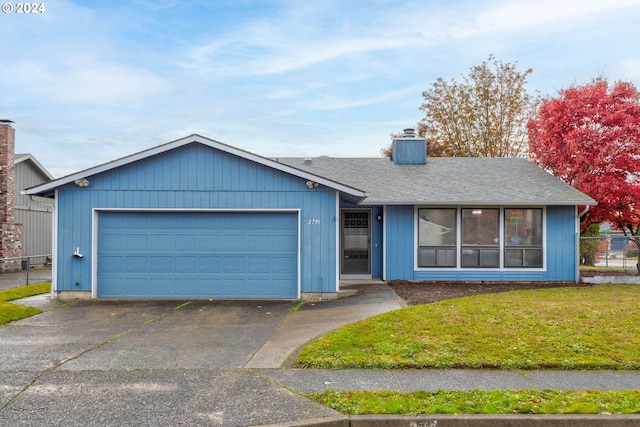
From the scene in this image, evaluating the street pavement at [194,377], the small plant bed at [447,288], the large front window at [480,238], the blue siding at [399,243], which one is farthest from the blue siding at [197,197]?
the large front window at [480,238]

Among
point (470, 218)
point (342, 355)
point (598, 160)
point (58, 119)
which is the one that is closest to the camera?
point (342, 355)

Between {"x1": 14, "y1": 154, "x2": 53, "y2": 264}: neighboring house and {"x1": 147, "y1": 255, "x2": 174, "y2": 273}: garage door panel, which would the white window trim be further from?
{"x1": 14, "y1": 154, "x2": 53, "y2": 264}: neighboring house

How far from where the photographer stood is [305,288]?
12.2 metres

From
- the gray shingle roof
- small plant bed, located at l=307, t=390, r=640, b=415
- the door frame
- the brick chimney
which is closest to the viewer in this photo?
small plant bed, located at l=307, t=390, r=640, b=415

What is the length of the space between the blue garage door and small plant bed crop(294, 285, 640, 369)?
392 cm

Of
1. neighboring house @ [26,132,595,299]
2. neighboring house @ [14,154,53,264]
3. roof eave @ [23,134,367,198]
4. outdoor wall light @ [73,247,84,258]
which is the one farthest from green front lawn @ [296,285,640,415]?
neighboring house @ [14,154,53,264]

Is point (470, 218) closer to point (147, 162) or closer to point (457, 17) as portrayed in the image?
point (457, 17)

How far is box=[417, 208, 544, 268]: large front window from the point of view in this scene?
49.8 feet

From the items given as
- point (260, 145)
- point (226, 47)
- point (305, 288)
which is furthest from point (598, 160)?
point (260, 145)

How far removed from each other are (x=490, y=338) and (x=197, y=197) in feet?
25.2

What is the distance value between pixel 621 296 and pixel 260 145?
30.6m

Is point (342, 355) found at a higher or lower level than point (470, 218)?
lower

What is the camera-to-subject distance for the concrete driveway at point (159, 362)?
488 cm

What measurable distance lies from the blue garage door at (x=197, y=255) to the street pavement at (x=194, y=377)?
2546 mm
